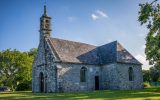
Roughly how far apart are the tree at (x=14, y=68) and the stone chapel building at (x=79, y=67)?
18.7 metres

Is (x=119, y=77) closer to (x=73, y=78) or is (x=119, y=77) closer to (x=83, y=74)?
(x=83, y=74)

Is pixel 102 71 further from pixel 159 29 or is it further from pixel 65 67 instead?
pixel 159 29

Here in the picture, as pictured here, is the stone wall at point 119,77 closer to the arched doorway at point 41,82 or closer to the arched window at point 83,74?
the arched window at point 83,74

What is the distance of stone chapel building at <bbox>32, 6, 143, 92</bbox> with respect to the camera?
33594 millimetres

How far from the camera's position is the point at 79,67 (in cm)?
3541

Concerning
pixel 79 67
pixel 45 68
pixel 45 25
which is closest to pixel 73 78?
pixel 79 67

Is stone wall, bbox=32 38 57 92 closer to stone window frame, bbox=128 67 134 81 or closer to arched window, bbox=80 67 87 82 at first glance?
arched window, bbox=80 67 87 82

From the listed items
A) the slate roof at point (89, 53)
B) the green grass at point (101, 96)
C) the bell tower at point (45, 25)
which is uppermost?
the bell tower at point (45, 25)

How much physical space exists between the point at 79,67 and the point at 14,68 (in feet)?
91.6

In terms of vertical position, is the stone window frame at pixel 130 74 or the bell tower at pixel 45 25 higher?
the bell tower at pixel 45 25

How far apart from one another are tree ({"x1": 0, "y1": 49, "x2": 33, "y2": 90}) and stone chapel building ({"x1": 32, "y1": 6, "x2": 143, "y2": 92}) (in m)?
18.7

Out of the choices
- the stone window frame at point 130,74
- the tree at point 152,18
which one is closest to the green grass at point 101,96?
the tree at point 152,18

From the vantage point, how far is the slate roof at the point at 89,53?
3519 centimetres

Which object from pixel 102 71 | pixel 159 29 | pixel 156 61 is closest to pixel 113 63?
pixel 102 71
